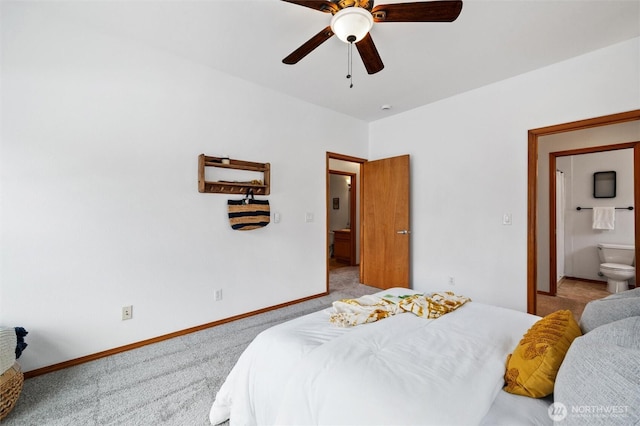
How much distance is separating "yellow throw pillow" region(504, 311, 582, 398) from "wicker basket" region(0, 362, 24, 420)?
2.59m

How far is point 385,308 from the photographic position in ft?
5.76

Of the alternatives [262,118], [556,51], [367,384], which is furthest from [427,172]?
[367,384]

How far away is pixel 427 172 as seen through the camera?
3801 mm

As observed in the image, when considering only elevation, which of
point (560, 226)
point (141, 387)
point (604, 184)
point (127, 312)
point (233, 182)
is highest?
point (604, 184)

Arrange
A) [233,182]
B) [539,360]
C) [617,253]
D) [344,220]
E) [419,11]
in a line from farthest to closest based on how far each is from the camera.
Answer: [344,220], [617,253], [233,182], [419,11], [539,360]

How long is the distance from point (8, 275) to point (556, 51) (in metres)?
4.80

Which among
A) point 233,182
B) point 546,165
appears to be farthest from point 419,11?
point 546,165

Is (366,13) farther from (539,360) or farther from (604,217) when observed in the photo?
(604,217)

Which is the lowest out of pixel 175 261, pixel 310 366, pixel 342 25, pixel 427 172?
pixel 310 366

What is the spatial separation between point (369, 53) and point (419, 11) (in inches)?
16.7

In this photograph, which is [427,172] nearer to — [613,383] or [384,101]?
[384,101]

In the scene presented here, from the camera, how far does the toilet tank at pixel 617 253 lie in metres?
3.93

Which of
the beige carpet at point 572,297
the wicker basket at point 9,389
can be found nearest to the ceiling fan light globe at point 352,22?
the wicker basket at point 9,389

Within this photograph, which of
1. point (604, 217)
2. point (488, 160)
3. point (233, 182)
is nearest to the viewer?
point (233, 182)
